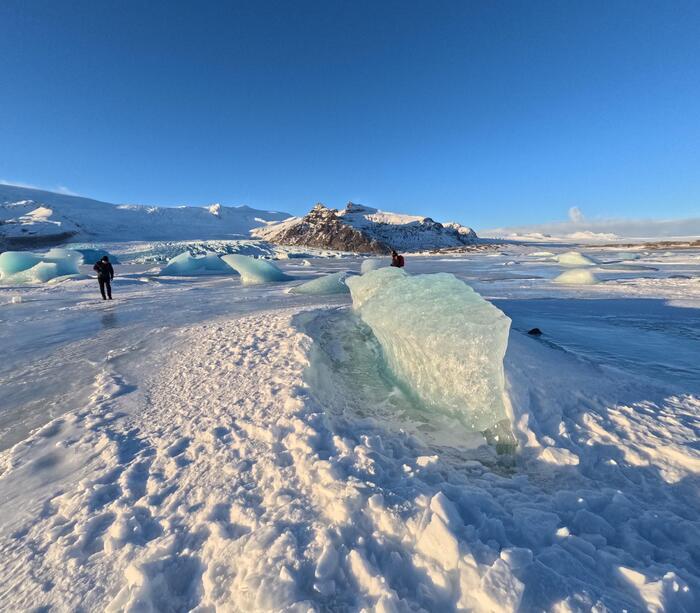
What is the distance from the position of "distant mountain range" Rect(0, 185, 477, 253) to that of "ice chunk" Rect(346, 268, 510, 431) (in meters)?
54.5

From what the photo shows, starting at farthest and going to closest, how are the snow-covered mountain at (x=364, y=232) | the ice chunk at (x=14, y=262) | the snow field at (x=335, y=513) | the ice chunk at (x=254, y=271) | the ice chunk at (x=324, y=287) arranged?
1. the snow-covered mountain at (x=364, y=232)
2. the ice chunk at (x=14, y=262)
3. the ice chunk at (x=254, y=271)
4. the ice chunk at (x=324, y=287)
5. the snow field at (x=335, y=513)

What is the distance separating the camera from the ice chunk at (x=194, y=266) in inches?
813

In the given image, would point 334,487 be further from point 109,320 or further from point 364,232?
point 364,232

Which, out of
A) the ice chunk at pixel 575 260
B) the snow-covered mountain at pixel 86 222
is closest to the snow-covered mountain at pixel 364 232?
the snow-covered mountain at pixel 86 222

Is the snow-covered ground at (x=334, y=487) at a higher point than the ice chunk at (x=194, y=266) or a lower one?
higher

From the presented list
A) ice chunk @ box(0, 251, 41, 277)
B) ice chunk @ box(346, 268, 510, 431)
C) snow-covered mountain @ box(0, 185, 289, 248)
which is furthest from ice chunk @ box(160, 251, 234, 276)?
snow-covered mountain @ box(0, 185, 289, 248)

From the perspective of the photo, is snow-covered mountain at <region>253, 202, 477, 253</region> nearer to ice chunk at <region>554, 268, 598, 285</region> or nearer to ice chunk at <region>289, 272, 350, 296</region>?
ice chunk at <region>554, 268, 598, 285</region>

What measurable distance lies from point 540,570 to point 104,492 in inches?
93.4

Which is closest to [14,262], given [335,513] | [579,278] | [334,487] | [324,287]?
[324,287]

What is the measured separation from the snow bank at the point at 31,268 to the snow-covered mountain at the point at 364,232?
160 feet

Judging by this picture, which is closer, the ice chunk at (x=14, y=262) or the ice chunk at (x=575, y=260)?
the ice chunk at (x=14, y=262)

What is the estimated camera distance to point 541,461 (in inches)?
103

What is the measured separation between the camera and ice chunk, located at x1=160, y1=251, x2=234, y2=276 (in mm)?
20641

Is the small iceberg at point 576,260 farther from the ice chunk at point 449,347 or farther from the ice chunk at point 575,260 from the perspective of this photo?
the ice chunk at point 449,347
